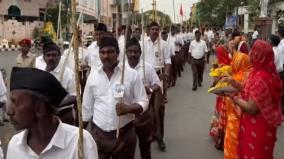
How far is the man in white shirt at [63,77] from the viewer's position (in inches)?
192

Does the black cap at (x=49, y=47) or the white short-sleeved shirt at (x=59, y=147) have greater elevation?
the black cap at (x=49, y=47)

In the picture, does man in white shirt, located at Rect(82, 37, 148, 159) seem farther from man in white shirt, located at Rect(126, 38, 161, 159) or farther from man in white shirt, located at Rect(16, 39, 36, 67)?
man in white shirt, located at Rect(16, 39, 36, 67)

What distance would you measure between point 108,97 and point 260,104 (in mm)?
1286

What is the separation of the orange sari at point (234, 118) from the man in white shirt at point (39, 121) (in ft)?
9.75

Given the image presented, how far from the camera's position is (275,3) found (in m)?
22.3

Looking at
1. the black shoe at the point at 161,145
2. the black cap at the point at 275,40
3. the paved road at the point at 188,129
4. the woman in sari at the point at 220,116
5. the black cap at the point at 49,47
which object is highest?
the black cap at the point at 49,47

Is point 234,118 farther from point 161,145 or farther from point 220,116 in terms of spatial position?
point 161,145

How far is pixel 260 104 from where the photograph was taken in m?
4.16

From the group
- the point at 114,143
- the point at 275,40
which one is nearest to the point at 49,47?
the point at 114,143

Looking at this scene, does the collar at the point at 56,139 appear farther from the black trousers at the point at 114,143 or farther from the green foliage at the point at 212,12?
the green foliage at the point at 212,12

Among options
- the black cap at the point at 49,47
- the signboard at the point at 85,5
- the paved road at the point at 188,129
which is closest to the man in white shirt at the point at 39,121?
the signboard at the point at 85,5

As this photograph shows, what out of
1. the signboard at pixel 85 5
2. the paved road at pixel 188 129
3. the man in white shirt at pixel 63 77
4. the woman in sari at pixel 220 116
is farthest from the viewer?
the signboard at pixel 85 5

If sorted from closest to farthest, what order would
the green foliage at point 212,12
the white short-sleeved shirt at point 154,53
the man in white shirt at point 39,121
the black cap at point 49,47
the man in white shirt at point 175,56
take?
the man in white shirt at point 39,121 < the black cap at point 49,47 < the white short-sleeved shirt at point 154,53 < the man in white shirt at point 175,56 < the green foliage at point 212,12

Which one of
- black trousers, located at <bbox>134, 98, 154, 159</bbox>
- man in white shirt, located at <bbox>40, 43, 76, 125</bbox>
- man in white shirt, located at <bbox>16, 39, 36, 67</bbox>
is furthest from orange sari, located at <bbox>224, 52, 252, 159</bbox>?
man in white shirt, located at <bbox>16, 39, 36, 67</bbox>
